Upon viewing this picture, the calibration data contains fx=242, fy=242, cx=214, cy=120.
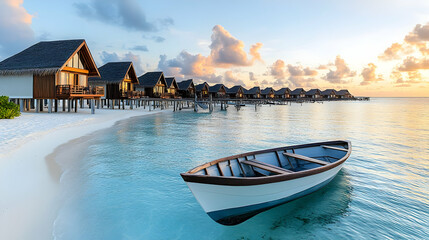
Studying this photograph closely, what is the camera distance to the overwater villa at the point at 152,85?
41719mm

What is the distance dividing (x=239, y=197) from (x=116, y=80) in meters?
31.9

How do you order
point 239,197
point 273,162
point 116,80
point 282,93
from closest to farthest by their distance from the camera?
point 239,197 < point 273,162 < point 116,80 < point 282,93

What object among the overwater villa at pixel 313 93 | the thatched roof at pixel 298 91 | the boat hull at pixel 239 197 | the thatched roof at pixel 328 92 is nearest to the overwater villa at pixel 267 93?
the thatched roof at pixel 298 91

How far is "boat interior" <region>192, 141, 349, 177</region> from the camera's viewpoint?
6.15m

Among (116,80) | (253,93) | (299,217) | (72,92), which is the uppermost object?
(253,93)

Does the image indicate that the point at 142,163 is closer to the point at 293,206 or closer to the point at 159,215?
the point at 159,215

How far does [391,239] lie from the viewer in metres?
5.66

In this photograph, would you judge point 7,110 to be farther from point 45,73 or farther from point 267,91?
point 267,91

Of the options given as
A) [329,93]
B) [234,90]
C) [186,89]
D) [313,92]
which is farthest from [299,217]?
[329,93]

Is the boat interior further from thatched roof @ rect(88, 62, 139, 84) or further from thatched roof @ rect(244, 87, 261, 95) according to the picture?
thatched roof @ rect(244, 87, 261, 95)

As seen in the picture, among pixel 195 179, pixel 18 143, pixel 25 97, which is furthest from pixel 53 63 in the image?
pixel 195 179

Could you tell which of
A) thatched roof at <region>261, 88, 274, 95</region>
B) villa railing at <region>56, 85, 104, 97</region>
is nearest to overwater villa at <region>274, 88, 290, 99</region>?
thatched roof at <region>261, 88, 274, 95</region>

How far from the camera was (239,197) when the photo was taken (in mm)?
5047

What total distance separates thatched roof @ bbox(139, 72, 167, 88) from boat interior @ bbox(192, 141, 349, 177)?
3541 centimetres
